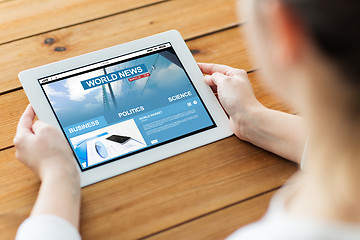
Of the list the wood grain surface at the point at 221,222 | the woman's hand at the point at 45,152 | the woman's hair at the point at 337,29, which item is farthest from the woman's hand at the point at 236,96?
the woman's hair at the point at 337,29

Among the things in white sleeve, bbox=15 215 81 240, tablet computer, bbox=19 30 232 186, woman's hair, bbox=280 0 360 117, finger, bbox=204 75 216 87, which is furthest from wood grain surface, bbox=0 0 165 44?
woman's hair, bbox=280 0 360 117

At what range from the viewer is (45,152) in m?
0.85

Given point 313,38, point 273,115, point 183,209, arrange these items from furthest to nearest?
point 273,115 < point 183,209 < point 313,38

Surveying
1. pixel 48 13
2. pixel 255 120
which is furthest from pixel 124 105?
pixel 48 13

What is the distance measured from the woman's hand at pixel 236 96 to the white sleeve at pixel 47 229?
0.36 metres

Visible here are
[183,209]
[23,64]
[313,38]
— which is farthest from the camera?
[23,64]

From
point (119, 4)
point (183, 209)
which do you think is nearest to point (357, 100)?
point (183, 209)

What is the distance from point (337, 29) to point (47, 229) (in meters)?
0.51

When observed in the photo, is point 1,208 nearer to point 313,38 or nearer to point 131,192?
point 131,192

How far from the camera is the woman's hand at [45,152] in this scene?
2.74 feet

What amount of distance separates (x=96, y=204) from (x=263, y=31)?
0.49 metres

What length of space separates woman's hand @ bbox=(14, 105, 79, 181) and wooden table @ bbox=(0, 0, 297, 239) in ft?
0.16

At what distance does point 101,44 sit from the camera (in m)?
1.15

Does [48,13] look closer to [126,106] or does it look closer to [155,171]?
[126,106]
